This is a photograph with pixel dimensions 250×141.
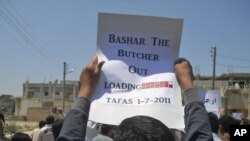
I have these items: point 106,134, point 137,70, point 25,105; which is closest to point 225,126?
point 106,134

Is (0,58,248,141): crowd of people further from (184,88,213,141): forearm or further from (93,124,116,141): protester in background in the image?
(93,124,116,141): protester in background

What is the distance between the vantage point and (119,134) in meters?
2.02

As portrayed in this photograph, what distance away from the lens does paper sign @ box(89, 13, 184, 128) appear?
12.6ft

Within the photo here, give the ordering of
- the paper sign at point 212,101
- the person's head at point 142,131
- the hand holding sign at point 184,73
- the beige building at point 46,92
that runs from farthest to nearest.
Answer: the beige building at point 46,92 < the paper sign at point 212,101 < the hand holding sign at point 184,73 < the person's head at point 142,131

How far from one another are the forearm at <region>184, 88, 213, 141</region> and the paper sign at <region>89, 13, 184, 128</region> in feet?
3.86

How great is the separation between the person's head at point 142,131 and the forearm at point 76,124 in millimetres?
425

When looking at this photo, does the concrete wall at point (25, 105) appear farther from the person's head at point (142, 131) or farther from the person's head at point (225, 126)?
the person's head at point (142, 131)

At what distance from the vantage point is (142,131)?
1.96 m

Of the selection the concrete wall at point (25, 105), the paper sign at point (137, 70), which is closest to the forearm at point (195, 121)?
the paper sign at point (137, 70)

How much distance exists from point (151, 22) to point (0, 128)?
6899 millimetres

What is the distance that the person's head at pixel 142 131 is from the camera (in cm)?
194

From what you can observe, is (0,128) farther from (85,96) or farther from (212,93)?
(85,96)

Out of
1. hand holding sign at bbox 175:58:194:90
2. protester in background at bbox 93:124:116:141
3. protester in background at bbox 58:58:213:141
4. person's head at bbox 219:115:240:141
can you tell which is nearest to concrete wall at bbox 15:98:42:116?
person's head at bbox 219:115:240:141

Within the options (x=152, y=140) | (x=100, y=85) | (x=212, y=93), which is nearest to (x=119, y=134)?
(x=152, y=140)
